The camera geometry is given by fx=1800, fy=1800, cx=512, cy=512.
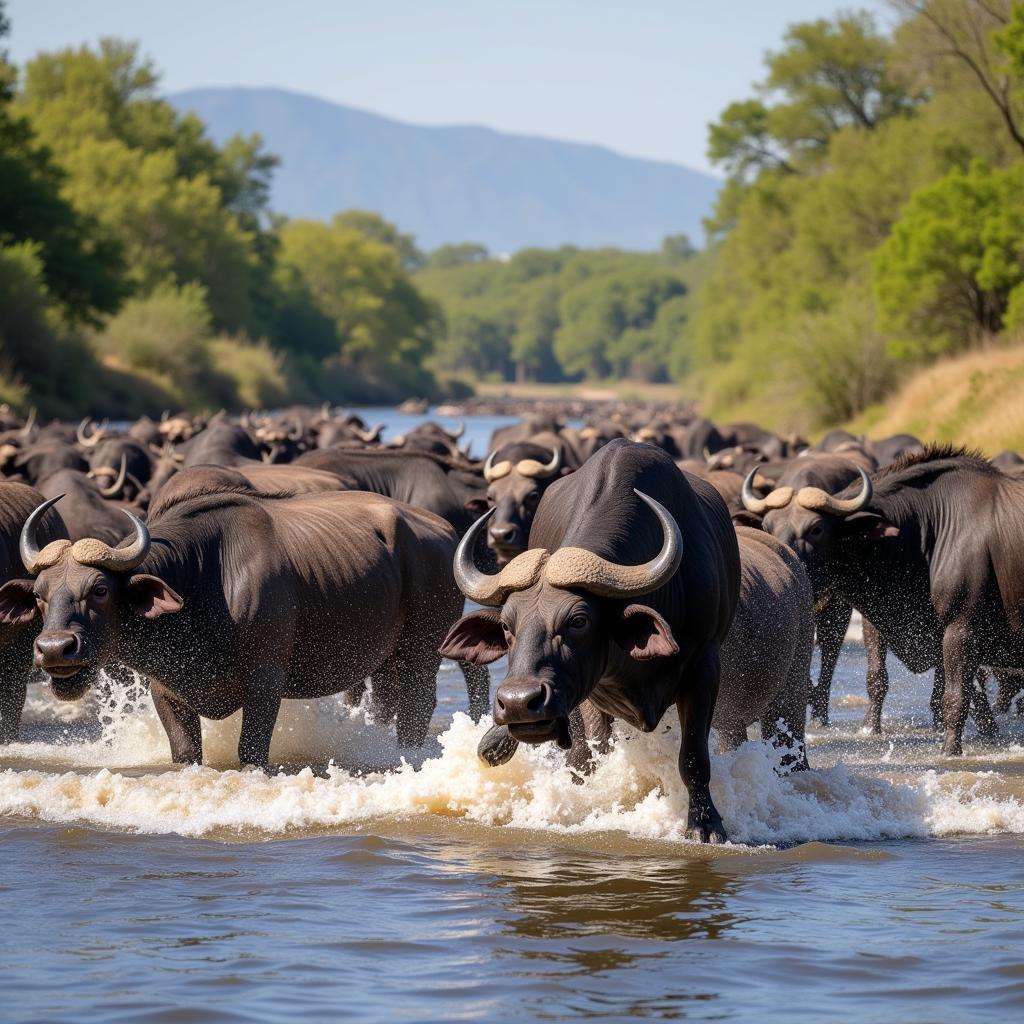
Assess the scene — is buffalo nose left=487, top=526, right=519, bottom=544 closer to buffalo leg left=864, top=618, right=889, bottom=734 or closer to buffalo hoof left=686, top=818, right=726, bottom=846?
buffalo leg left=864, top=618, right=889, bottom=734

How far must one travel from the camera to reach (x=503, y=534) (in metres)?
14.0

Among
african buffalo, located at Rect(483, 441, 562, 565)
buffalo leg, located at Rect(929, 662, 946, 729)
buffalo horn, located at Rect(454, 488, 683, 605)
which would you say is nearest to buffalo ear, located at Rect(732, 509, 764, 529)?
buffalo leg, located at Rect(929, 662, 946, 729)

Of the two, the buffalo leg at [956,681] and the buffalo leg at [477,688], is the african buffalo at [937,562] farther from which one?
the buffalo leg at [477,688]

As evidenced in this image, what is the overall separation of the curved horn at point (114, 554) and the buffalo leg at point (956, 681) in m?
5.35

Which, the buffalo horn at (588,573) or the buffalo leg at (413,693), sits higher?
the buffalo horn at (588,573)

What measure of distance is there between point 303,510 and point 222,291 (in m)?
86.1

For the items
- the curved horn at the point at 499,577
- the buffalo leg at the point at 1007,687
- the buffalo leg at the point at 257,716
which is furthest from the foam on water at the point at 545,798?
the buffalo leg at the point at 1007,687

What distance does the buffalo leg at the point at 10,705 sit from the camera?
11.3 meters

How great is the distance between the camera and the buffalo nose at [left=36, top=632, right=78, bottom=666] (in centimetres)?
819

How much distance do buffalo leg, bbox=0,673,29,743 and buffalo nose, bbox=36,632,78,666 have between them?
3.21m

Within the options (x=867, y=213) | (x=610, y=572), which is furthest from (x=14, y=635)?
(x=867, y=213)

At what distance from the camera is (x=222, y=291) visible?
309ft

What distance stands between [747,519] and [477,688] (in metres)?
Answer: 2.63

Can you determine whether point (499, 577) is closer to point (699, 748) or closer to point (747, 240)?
point (699, 748)
